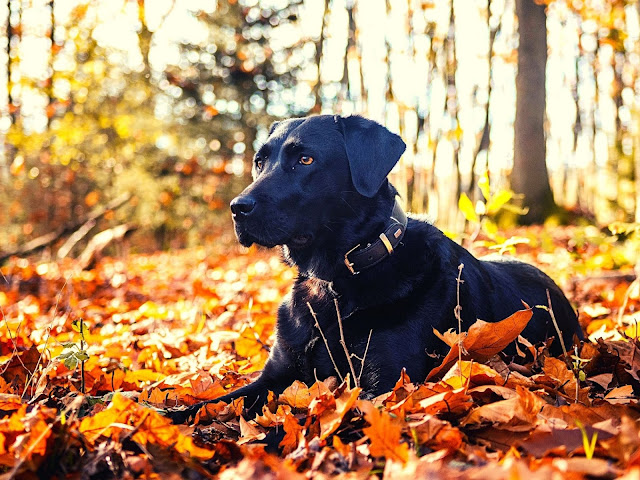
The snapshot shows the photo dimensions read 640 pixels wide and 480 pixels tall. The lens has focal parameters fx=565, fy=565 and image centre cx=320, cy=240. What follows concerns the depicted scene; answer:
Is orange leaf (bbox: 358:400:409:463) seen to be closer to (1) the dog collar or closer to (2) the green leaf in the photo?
(1) the dog collar

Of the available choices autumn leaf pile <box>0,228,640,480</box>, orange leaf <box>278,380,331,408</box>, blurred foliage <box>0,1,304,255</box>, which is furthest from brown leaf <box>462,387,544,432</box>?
blurred foliage <box>0,1,304,255</box>

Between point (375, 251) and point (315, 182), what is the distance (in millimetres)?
510

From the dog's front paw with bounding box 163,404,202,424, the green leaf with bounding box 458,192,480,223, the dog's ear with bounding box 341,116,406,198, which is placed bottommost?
the dog's front paw with bounding box 163,404,202,424

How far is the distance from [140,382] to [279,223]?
1147 millimetres

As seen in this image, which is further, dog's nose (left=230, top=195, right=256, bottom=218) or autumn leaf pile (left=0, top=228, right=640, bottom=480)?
dog's nose (left=230, top=195, right=256, bottom=218)

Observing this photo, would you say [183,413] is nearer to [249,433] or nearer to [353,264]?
[249,433]

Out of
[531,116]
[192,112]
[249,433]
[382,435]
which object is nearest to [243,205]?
[249,433]

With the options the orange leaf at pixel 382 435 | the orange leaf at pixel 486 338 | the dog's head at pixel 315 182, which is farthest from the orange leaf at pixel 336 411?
the dog's head at pixel 315 182

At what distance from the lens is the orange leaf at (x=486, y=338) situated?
2188mm

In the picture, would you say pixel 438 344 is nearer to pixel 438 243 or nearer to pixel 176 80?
pixel 438 243

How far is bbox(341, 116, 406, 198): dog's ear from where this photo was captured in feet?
9.55

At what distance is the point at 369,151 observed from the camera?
2988 mm

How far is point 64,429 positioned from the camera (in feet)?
5.26

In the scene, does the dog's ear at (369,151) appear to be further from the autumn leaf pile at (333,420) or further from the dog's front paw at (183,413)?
the dog's front paw at (183,413)
